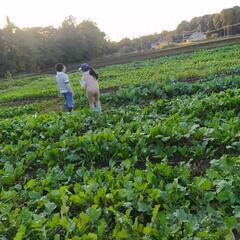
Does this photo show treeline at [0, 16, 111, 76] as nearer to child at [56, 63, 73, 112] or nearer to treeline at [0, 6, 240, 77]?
treeline at [0, 6, 240, 77]

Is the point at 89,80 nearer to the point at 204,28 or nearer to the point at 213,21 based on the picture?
the point at 213,21

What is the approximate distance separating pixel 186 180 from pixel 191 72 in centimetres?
1592

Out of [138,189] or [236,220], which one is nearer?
[236,220]

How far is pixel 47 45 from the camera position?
2699 inches

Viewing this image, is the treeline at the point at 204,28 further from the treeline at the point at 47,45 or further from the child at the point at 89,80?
the child at the point at 89,80

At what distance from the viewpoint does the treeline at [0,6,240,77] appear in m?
61.8

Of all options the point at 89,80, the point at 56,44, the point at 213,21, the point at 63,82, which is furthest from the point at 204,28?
the point at 89,80

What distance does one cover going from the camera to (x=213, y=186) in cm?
484

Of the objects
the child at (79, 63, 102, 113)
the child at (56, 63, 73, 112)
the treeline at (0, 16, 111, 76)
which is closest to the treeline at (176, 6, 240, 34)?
the treeline at (0, 16, 111, 76)

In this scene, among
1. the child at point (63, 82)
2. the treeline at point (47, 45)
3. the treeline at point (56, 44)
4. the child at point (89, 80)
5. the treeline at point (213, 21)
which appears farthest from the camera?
the treeline at point (213, 21)

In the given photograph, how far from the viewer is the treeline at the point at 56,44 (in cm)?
6175

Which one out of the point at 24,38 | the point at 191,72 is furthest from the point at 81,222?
the point at 24,38

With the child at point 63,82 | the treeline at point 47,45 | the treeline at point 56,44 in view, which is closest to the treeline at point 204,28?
the treeline at point 56,44

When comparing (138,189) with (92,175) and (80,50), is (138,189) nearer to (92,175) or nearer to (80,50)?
(92,175)
